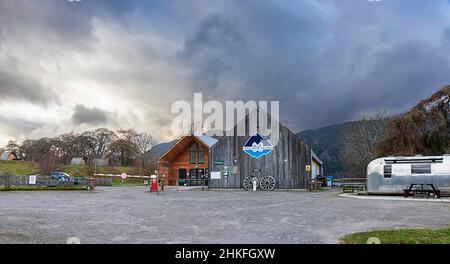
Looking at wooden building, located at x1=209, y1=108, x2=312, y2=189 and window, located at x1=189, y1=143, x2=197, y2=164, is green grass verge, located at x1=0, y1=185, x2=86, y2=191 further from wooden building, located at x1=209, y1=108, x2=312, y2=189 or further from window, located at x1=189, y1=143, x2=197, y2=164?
window, located at x1=189, y1=143, x2=197, y2=164

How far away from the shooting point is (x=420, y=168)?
62.0 feet

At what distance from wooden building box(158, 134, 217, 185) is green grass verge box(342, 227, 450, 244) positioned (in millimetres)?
29457

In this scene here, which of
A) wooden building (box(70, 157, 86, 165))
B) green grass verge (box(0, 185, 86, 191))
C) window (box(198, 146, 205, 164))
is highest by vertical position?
window (box(198, 146, 205, 164))

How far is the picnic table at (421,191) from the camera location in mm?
18109

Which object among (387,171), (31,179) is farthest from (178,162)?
(387,171)

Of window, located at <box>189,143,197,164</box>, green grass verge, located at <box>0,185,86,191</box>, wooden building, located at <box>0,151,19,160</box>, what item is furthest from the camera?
wooden building, located at <box>0,151,19,160</box>

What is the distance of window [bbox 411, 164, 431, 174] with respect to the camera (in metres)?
18.8

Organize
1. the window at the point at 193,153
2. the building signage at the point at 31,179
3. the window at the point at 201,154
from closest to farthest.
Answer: the building signage at the point at 31,179 < the window at the point at 201,154 < the window at the point at 193,153

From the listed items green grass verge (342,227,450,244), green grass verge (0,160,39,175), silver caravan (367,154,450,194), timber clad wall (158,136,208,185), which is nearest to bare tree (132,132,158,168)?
green grass verge (0,160,39,175)

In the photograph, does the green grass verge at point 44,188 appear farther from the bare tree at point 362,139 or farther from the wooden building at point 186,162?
the bare tree at point 362,139

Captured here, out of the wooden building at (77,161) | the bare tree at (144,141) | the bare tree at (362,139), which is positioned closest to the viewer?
the bare tree at (362,139)

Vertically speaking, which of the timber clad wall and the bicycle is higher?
the timber clad wall

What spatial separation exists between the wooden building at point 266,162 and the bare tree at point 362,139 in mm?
17423

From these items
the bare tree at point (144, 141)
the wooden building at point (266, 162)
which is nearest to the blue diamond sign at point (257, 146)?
the wooden building at point (266, 162)
